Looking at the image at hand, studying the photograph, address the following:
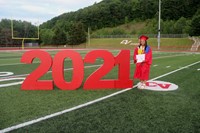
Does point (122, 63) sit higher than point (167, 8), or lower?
lower

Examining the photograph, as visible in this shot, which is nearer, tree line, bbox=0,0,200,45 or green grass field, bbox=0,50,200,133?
green grass field, bbox=0,50,200,133

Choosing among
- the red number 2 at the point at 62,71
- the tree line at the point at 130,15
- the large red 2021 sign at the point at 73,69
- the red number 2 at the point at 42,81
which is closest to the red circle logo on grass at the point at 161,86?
the large red 2021 sign at the point at 73,69

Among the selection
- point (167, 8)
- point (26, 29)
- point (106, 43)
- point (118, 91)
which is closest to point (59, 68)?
point (118, 91)

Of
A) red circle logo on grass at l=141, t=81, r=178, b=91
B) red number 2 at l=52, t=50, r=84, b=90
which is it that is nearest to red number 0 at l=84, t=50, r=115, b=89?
red number 2 at l=52, t=50, r=84, b=90

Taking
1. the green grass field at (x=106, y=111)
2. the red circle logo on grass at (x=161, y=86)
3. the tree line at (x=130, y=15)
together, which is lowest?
the green grass field at (x=106, y=111)

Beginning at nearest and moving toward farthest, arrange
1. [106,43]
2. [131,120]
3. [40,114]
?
[131,120] → [40,114] → [106,43]

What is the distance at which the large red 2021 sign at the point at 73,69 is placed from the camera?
5551mm

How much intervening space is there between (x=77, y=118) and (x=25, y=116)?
839mm

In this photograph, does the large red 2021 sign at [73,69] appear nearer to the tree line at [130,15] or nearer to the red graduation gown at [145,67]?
the red graduation gown at [145,67]

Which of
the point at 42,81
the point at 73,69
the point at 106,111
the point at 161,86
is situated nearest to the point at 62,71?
the point at 73,69

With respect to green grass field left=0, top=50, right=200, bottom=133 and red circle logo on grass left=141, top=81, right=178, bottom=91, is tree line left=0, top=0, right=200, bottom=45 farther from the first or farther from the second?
green grass field left=0, top=50, right=200, bottom=133

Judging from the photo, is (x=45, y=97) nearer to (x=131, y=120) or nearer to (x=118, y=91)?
(x=118, y=91)

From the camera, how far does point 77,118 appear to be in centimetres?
349

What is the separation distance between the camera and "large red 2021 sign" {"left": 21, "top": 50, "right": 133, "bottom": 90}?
5551mm
